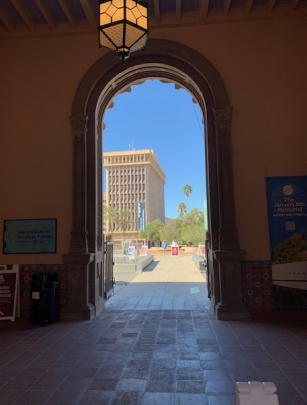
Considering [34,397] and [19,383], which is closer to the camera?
[34,397]

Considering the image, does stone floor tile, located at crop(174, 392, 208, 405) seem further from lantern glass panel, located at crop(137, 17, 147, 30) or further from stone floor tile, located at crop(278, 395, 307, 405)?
lantern glass panel, located at crop(137, 17, 147, 30)

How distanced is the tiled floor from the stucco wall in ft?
5.08

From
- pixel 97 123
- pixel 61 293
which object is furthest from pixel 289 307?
pixel 97 123

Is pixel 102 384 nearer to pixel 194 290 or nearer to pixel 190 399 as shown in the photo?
pixel 190 399

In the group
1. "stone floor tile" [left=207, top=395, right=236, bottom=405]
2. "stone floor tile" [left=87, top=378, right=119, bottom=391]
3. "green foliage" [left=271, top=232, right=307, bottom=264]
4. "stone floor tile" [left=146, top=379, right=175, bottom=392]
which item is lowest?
"stone floor tile" [left=146, top=379, right=175, bottom=392]

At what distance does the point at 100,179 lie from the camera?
241 inches

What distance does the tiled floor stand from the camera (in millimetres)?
2533

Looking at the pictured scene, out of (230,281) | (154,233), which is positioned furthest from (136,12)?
(154,233)

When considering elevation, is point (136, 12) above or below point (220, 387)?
above

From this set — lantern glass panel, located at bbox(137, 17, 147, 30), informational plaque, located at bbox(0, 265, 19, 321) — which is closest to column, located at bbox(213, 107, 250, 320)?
lantern glass panel, located at bbox(137, 17, 147, 30)

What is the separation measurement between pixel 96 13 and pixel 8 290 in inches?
212

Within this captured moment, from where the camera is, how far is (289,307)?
197 inches

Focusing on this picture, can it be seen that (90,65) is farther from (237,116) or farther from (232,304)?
(232,304)

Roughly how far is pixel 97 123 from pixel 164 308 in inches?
156
